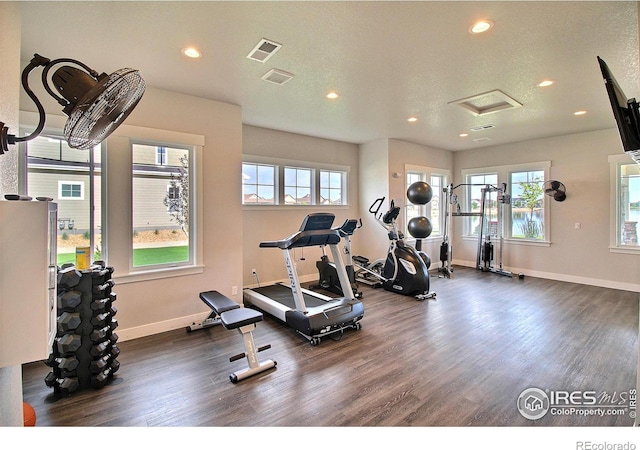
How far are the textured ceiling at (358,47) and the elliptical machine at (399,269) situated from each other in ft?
6.83

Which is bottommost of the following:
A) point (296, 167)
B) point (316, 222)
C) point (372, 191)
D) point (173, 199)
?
point (316, 222)

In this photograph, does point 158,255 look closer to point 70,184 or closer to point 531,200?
point 70,184

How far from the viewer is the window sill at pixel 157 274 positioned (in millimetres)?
3330

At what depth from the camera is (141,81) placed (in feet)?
5.15

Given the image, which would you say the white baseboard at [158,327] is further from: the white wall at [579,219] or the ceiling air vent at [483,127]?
the white wall at [579,219]

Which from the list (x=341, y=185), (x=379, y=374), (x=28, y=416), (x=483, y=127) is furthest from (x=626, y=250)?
(x=28, y=416)

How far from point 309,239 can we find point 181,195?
1761 mm

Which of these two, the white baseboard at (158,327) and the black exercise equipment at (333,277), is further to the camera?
the black exercise equipment at (333,277)

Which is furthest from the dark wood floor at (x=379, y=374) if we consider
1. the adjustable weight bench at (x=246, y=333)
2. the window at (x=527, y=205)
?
the window at (x=527, y=205)

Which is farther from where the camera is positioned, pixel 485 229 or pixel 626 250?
pixel 485 229

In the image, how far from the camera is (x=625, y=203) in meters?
5.32

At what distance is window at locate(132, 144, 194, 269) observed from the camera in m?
3.52

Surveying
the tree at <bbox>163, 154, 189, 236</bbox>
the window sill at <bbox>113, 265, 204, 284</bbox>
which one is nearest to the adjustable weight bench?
the window sill at <bbox>113, 265, 204, 284</bbox>

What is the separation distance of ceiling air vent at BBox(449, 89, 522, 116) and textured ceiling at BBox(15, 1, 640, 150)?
10cm
